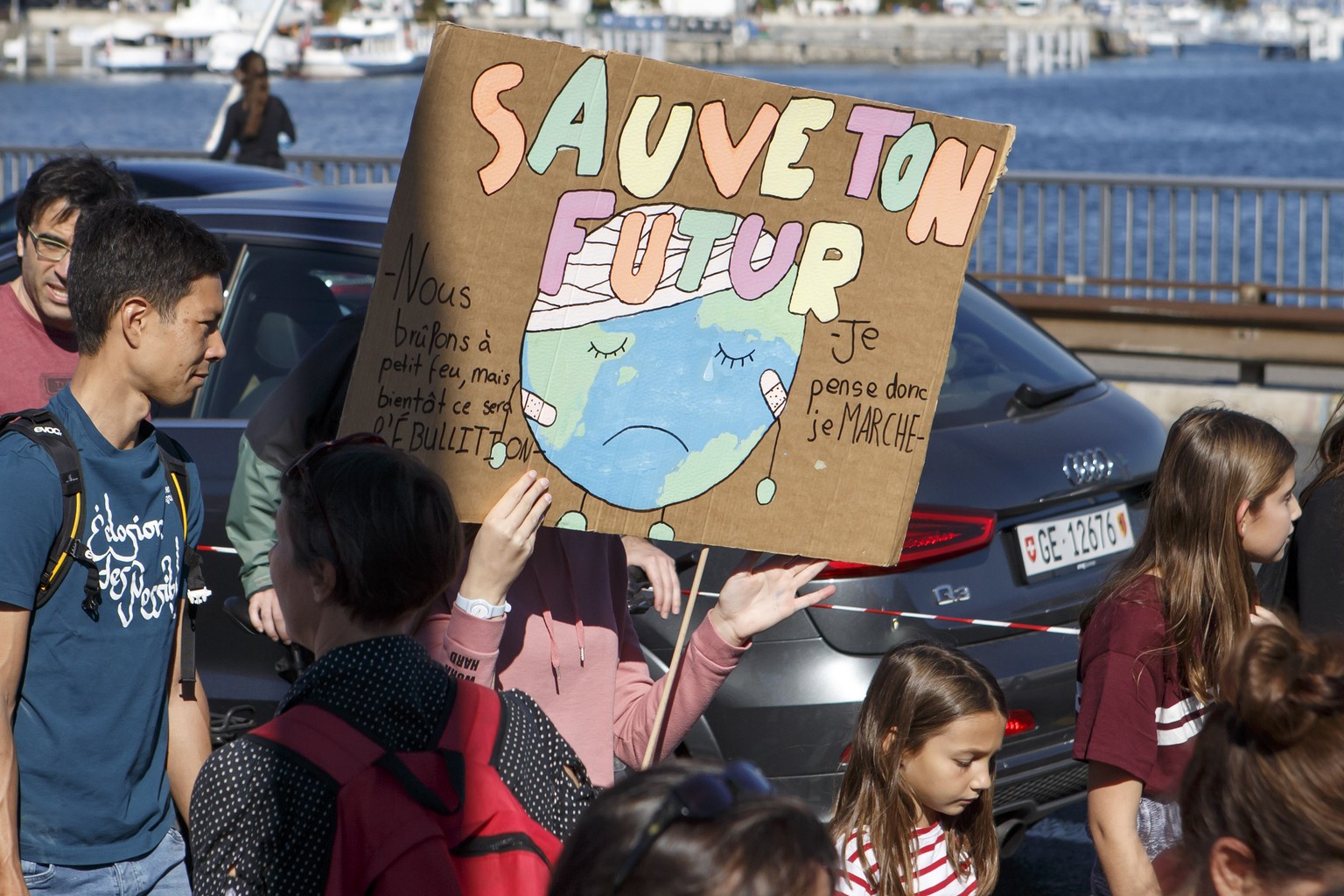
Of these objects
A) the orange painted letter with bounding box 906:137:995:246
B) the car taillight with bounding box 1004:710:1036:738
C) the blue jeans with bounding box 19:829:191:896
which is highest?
the orange painted letter with bounding box 906:137:995:246

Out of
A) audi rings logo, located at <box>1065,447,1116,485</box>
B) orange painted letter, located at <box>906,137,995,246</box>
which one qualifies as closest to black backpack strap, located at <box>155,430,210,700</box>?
orange painted letter, located at <box>906,137,995,246</box>

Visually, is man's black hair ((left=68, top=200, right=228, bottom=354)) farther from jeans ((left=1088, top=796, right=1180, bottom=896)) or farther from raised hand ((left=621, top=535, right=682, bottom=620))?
jeans ((left=1088, top=796, right=1180, bottom=896))

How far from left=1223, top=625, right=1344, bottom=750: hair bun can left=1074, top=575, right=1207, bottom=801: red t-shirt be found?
2.80 feet

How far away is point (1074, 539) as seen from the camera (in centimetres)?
437

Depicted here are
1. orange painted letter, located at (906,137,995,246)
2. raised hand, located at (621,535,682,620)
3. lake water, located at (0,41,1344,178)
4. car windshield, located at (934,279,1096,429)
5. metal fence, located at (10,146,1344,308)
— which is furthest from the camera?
lake water, located at (0,41,1344,178)

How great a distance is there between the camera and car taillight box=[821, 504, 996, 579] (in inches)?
159

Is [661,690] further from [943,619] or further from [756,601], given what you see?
[943,619]

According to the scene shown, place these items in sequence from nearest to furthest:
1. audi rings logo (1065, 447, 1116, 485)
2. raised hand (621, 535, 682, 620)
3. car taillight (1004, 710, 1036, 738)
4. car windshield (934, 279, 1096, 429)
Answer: raised hand (621, 535, 682, 620) < car taillight (1004, 710, 1036, 738) < audi rings logo (1065, 447, 1116, 485) < car windshield (934, 279, 1096, 429)

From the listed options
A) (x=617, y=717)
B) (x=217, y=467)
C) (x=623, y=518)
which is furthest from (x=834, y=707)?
(x=217, y=467)

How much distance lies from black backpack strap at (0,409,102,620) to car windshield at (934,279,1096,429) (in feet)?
8.04

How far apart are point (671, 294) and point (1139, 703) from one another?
1.11m

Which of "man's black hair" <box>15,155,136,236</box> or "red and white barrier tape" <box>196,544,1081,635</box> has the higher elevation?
"man's black hair" <box>15,155,136,236</box>

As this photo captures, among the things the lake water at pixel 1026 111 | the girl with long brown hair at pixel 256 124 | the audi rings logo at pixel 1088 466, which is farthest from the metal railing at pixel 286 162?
the audi rings logo at pixel 1088 466

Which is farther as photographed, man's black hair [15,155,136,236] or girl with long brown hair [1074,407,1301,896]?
man's black hair [15,155,136,236]
